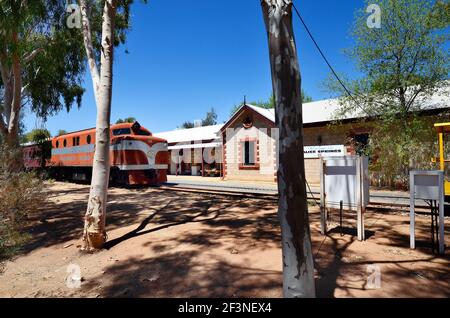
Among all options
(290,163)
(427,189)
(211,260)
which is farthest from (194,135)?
(290,163)

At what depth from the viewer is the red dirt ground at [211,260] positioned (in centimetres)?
373

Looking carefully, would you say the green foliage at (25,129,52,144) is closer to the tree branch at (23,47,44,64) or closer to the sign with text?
the tree branch at (23,47,44,64)

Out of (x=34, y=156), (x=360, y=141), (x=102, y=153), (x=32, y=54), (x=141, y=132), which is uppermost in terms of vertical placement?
(x=32, y=54)

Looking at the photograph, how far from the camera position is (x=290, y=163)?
2.75 metres

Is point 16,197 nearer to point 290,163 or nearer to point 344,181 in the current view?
point 290,163

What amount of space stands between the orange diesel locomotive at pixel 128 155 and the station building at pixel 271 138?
19.5 feet

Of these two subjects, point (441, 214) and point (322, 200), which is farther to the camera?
point (322, 200)

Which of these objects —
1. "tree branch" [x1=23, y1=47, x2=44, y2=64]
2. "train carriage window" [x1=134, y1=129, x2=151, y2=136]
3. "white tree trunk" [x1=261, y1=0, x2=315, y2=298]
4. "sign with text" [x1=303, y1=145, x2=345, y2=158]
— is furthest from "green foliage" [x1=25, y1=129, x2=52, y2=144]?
"white tree trunk" [x1=261, y1=0, x2=315, y2=298]

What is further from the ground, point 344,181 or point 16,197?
point 344,181

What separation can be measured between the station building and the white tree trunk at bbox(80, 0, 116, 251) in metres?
12.5

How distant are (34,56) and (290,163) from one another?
46.2ft

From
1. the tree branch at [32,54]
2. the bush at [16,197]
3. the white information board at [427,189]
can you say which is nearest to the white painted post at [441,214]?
the white information board at [427,189]

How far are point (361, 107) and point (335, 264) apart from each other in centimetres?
1189

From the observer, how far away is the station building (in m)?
15.5
